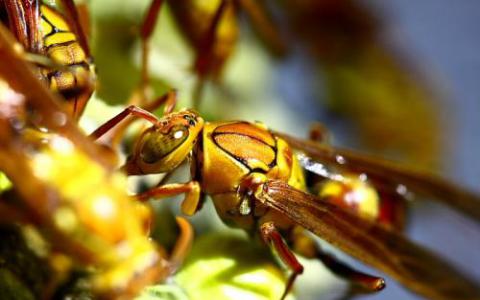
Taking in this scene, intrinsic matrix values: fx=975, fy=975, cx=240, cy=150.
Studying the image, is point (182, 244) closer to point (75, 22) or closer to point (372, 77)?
point (75, 22)

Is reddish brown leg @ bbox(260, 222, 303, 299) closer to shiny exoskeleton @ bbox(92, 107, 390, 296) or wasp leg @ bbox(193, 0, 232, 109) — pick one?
shiny exoskeleton @ bbox(92, 107, 390, 296)

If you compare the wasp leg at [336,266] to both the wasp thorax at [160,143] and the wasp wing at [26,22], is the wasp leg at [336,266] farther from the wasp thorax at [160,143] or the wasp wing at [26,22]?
the wasp wing at [26,22]

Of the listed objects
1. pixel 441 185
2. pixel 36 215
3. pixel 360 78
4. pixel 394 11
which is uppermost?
pixel 394 11

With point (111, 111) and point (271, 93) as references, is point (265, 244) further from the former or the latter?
point (271, 93)

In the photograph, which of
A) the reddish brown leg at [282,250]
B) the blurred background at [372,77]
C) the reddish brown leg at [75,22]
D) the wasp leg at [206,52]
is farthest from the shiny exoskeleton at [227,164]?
the blurred background at [372,77]

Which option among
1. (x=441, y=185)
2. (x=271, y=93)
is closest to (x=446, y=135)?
(x=271, y=93)

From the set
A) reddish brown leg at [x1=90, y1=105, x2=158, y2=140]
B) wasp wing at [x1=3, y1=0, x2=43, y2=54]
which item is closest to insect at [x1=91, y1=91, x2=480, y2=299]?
reddish brown leg at [x1=90, y1=105, x2=158, y2=140]

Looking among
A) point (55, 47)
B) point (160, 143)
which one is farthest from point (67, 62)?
point (160, 143)
